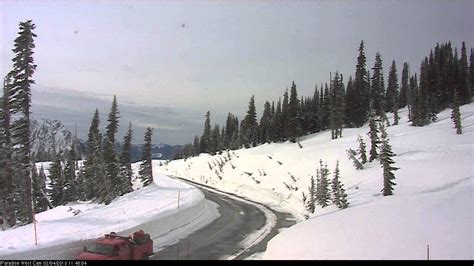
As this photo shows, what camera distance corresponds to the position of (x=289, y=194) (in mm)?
39719

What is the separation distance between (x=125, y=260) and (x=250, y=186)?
34.8 meters

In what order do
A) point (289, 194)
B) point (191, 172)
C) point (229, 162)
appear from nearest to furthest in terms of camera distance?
point (289, 194) < point (229, 162) < point (191, 172)

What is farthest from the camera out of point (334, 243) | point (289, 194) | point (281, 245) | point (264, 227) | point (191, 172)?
point (191, 172)

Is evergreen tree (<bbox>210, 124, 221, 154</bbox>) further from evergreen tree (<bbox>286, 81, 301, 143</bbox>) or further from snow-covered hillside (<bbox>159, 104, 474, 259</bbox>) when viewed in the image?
snow-covered hillside (<bbox>159, 104, 474, 259</bbox>)

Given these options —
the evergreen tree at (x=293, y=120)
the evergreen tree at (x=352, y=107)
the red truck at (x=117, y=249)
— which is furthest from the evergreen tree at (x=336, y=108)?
the red truck at (x=117, y=249)

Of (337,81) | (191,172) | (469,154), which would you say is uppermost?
(337,81)

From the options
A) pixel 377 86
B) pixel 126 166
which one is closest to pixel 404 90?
pixel 377 86

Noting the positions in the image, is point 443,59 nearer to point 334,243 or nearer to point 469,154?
point 469,154

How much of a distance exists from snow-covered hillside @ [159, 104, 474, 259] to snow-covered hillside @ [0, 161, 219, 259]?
6.58 meters

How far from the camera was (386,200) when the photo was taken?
2211 cm

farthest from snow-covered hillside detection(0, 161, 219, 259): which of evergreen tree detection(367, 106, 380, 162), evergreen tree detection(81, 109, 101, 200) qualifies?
evergreen tree detection(81, 109, 101, 200)

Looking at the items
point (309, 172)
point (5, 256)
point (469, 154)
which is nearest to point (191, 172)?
point (309, 172)

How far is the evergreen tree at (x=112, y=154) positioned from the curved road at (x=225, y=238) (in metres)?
26.1

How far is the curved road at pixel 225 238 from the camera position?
1742 cm
